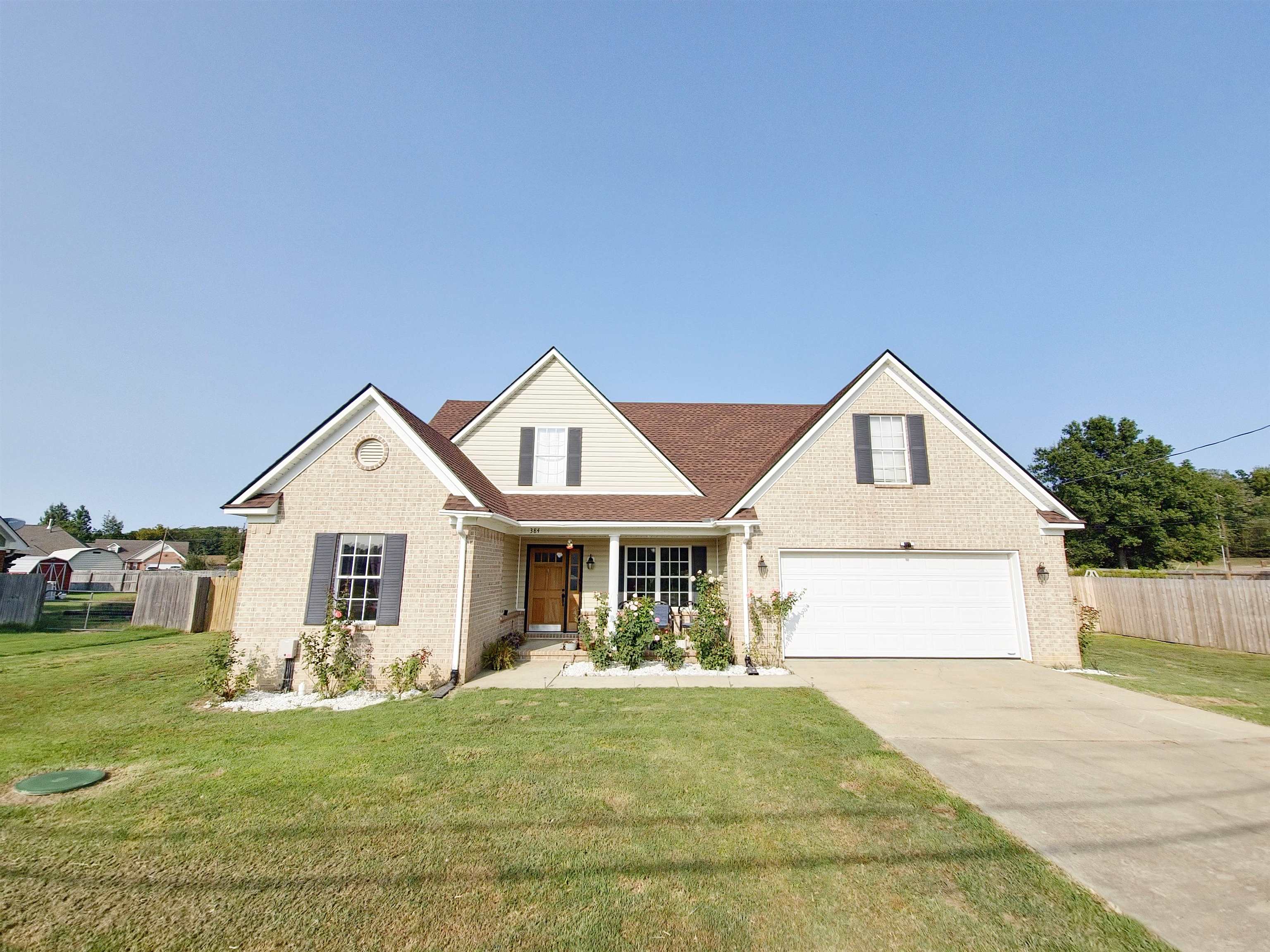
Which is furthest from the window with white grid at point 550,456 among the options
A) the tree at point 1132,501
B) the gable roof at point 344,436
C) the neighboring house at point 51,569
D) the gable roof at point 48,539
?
the gable roof at point 48,539

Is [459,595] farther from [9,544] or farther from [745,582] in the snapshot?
[9,544]

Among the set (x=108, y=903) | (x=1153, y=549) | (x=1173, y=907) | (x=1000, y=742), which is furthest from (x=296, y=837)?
(x=1153, y=549)

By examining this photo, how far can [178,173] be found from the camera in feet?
37.4

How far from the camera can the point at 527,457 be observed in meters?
13.5

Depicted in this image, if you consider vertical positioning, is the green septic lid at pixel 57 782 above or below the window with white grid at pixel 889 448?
below

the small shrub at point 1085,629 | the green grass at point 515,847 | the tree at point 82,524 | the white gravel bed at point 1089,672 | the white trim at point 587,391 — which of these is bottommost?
the green grass at point 515,847

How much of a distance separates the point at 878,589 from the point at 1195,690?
5208 mm

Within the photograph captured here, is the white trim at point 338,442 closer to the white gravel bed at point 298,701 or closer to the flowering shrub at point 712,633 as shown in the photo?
the white gravel bed at point 298,701

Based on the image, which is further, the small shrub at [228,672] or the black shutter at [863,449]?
the black shutter at [863,449]

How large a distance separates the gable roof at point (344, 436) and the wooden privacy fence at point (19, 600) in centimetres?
1668

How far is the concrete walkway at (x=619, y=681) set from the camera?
30.3 feet

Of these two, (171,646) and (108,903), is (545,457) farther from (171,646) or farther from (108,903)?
(171,646)

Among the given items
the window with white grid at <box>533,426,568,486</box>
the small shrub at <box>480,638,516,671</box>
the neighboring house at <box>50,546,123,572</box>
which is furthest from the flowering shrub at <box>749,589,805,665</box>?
the neighboring house at <box>50,546,123,572</box>

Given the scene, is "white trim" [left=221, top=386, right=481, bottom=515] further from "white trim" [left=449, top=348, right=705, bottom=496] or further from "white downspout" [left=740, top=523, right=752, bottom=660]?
"white downspout" [left=740, top=523, right=752, bottom=660]
